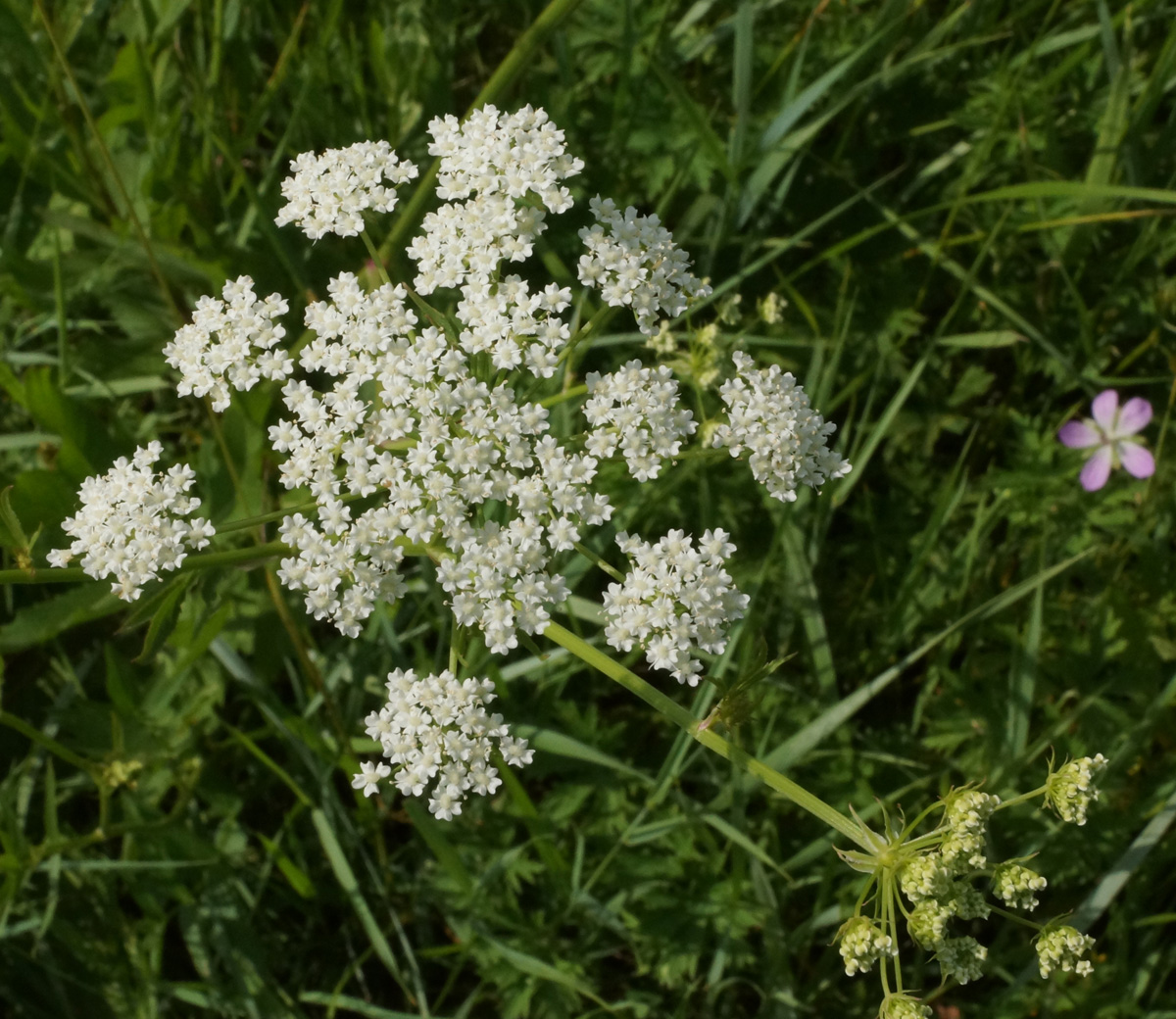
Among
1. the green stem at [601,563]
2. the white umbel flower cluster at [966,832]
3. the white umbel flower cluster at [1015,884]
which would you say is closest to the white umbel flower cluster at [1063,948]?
the white umbel flower cluster at [1015,884]

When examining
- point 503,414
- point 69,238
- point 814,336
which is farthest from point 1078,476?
point 69,238

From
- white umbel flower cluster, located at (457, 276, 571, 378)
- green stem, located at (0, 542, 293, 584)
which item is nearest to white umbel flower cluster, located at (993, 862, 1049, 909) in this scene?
white umbel flower cluster, located at (457, 276, 571, 378)

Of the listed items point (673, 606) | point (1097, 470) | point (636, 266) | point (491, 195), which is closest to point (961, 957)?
point (673, 606)

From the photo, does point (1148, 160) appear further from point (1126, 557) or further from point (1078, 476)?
point (1126, 557)

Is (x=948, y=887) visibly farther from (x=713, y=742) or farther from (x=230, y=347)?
(x=230, y=347)

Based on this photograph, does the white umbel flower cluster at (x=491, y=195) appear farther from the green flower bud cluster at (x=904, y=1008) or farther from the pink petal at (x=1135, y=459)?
the pink petal at (x=1135, y=459)
